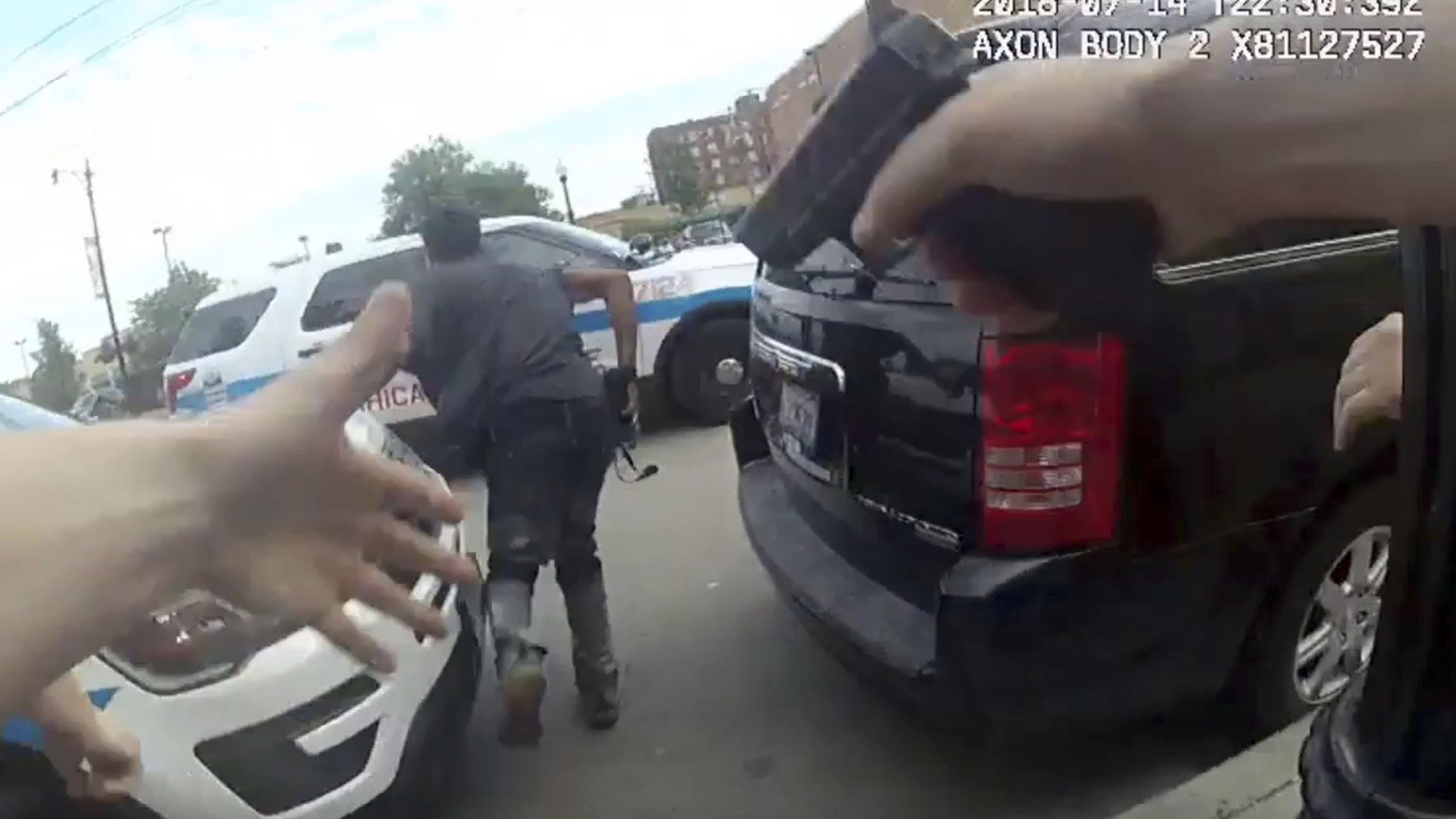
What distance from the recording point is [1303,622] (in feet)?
5.70

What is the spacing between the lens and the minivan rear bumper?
152cm

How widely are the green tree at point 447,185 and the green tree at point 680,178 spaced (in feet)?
0.36

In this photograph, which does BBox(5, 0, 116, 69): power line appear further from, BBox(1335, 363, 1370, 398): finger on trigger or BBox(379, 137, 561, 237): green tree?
BBox(1335, 363, 1370, 398): finger on trigger

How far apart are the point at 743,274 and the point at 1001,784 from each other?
86 centimetres

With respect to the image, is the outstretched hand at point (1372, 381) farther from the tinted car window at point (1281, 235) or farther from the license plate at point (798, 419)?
the license plate at point (798, 419)

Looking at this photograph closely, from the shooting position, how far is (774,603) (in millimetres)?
1854

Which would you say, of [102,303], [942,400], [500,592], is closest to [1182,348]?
[942,400]

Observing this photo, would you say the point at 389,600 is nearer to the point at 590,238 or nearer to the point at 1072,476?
the point at 590,238

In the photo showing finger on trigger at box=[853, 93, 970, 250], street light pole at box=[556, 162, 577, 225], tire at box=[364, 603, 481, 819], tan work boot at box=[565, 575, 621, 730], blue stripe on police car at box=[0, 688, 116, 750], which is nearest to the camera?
finger on trigger at box=[853, 93, 970, 250]

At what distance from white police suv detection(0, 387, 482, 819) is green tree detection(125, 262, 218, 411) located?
0.05m

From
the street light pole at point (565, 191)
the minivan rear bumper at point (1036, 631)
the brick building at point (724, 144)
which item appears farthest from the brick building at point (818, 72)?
the minivan rear bumper at point (1036, 631)

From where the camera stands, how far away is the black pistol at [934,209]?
2.05ft

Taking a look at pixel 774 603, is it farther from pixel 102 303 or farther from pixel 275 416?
pixel 275 416

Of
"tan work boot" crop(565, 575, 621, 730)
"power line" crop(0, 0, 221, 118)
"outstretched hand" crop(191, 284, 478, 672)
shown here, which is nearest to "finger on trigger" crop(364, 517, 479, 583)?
"outstretched hand" crop(191, 284, 478, 672)
